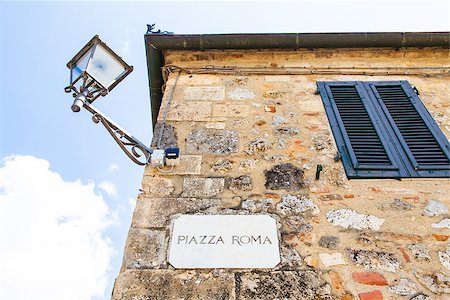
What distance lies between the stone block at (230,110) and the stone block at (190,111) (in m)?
0.07

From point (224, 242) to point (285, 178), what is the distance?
859 mm

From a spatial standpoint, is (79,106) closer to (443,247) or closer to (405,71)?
(443,247)

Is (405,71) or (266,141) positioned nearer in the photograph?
(266,141)

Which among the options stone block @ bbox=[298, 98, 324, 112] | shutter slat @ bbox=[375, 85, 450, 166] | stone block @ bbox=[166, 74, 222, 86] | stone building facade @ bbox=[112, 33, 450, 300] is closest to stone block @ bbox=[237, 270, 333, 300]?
stone building facade @ bbox=[112, 33, 450, 300]

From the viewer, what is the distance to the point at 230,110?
13.6 ft

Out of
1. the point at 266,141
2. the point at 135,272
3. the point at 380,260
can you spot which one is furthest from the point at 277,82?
the point at 135,272

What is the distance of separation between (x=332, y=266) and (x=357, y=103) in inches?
86.7

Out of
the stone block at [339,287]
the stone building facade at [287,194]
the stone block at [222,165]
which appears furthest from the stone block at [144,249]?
the stone block at [339,287]

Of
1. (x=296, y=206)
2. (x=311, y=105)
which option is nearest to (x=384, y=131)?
(x=311, y=105)

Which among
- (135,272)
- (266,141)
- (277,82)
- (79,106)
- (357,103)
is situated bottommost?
(135,272)

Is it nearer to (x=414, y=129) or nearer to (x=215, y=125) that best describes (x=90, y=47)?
(x=215, y=125)

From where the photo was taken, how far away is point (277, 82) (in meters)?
4.70

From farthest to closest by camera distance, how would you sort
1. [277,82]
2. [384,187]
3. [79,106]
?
[277,82] → [384,187] → [79,106]

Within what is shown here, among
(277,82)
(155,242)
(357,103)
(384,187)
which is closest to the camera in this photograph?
(155,242)
